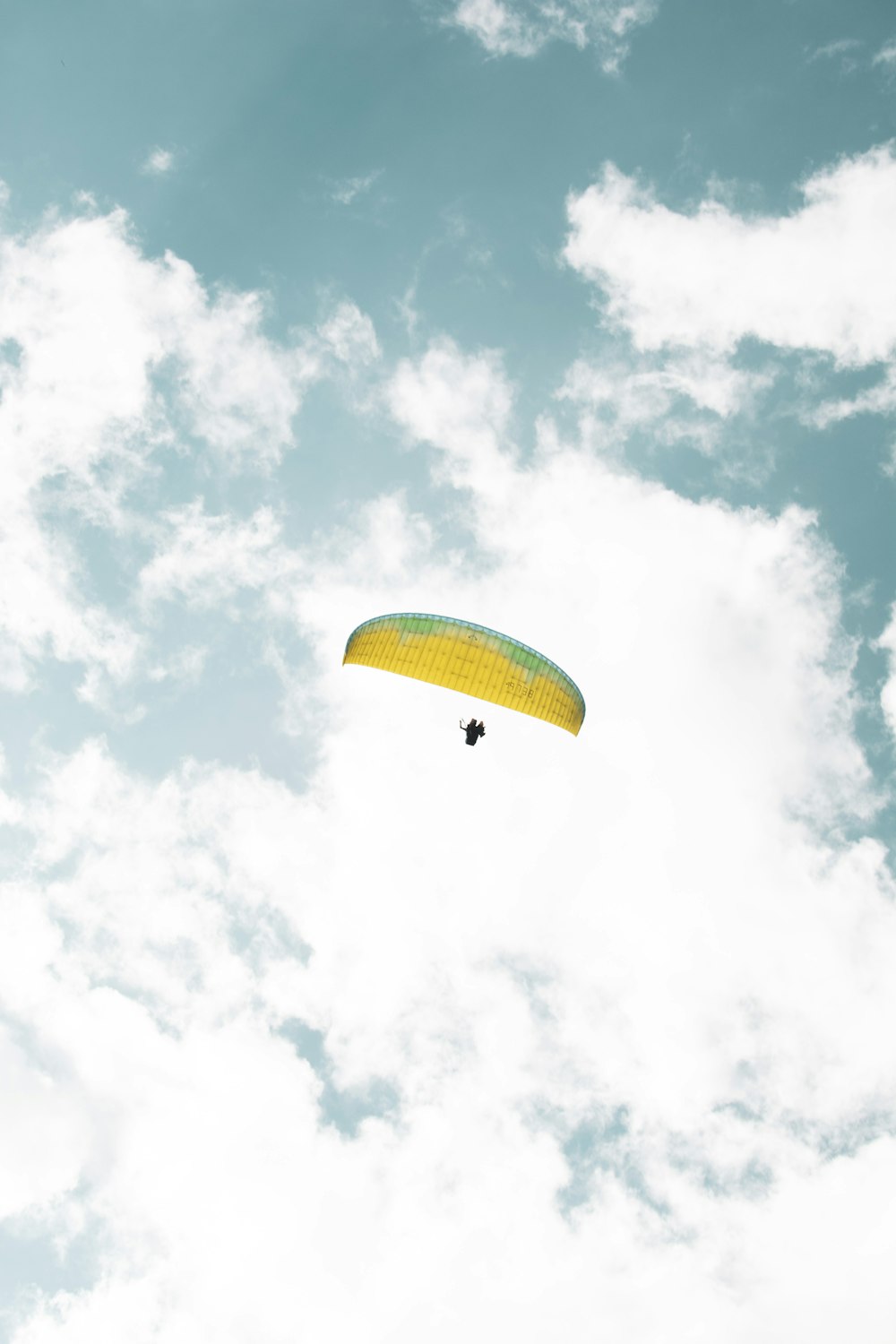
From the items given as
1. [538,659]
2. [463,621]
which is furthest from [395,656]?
[538,659]

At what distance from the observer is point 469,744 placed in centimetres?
3972

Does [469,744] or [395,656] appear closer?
[395,656]

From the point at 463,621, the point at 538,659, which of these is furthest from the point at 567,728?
the point at 463,621

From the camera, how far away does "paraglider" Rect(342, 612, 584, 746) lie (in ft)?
117

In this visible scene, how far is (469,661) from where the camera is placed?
117 ft

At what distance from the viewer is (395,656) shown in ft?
118

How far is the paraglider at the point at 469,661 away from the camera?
35594 mm

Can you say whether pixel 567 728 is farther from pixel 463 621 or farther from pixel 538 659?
pixel 463 621

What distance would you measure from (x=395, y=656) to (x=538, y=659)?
6370 millimetres

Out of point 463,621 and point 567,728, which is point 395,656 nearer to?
point 463,621

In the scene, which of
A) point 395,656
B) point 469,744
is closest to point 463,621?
point 395,656

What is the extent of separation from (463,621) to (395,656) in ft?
11.2

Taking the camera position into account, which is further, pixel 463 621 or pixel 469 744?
pixel 469 744

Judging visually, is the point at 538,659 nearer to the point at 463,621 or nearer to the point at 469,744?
the point at 463,621
